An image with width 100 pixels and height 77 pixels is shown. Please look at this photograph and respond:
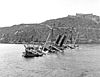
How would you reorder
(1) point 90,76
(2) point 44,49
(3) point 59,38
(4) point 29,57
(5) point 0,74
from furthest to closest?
(3) point 59,38, (2) point 44,49, (4) point 29,57, (5) point 0,74, (1) point 90,76

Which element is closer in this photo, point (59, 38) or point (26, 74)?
point (26, 74)

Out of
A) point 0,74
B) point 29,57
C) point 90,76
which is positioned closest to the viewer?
point 90,76

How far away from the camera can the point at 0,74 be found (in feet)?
181

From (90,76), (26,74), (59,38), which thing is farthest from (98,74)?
(59,38)

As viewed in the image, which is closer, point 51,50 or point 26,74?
point 26,74

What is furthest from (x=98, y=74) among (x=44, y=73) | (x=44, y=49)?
(x=44, y=49)

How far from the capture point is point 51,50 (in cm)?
11275

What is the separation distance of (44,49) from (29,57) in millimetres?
24099

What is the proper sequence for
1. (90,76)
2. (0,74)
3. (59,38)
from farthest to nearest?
(59,38)
(0,74)
(90,76)

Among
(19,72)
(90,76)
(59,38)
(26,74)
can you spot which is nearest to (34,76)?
(26,74)

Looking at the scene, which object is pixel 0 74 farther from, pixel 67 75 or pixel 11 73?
pixel 67 75

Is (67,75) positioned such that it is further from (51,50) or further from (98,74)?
(51,50)

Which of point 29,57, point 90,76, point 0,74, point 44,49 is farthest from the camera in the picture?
point 44,49

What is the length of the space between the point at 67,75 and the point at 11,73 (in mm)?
14775
